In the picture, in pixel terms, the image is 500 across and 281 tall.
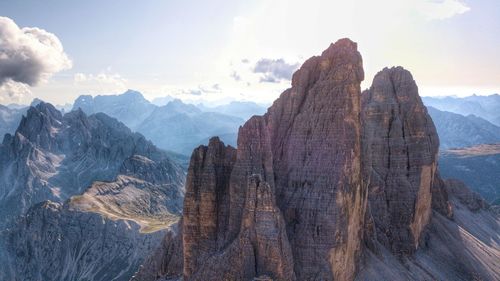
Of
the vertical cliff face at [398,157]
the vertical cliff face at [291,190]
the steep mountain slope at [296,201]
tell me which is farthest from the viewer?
the vertical cliff face at [398,157]

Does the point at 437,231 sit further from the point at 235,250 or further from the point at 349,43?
→ the point at 235,250

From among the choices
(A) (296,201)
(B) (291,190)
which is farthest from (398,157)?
(A) (296,201)

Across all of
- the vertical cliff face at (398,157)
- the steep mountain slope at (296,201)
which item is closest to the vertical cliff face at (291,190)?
the steep mountain slope at (296,201)

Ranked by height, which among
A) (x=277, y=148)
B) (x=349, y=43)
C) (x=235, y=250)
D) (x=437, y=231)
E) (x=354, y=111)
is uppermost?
(x=349, y=43)

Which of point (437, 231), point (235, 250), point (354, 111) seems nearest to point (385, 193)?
point (437, 231)

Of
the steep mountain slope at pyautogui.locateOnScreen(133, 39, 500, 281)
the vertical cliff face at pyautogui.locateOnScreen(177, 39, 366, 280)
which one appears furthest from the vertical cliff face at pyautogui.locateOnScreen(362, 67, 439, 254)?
the vertical cliff face at pyautogui.locateOnScreen(177, 39, 366, 280)

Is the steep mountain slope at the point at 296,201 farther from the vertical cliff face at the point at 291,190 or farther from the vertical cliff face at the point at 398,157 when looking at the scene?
the vertical cliff face at the point at 398,157
